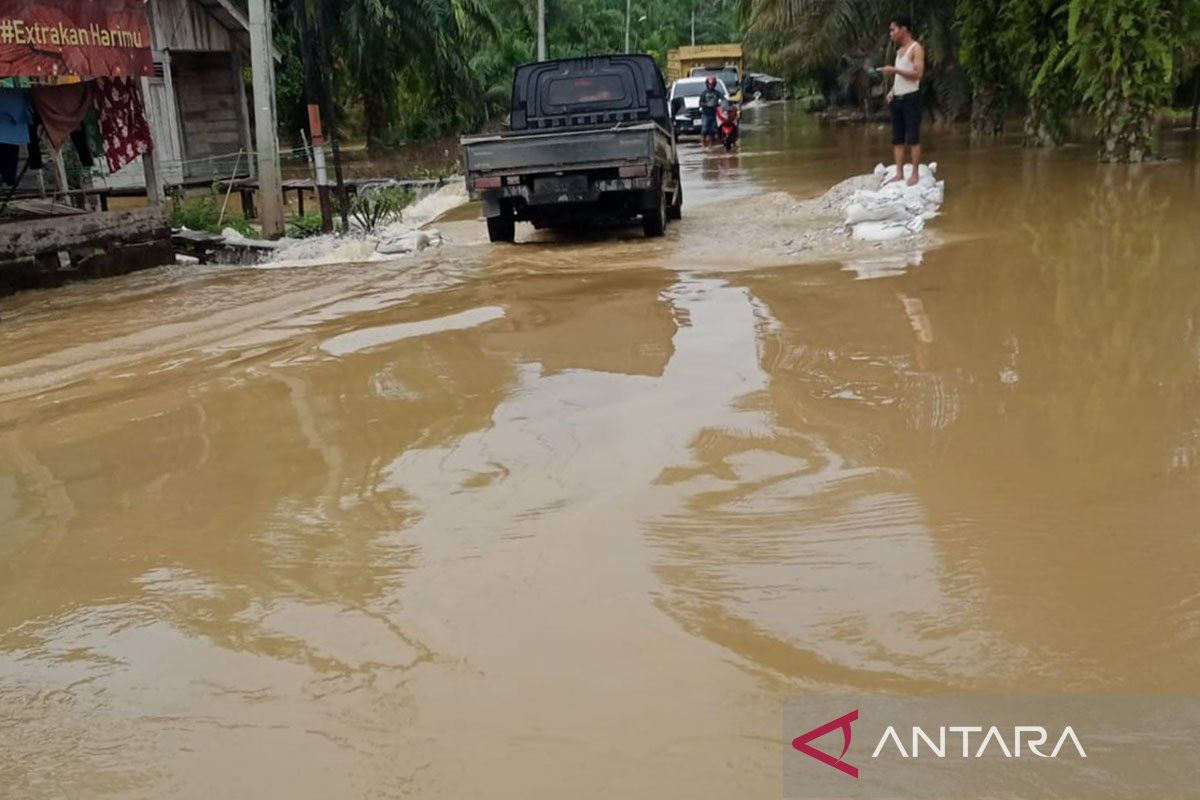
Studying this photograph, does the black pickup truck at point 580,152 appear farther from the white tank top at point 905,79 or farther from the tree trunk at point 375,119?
the tree trunk at point 375,119

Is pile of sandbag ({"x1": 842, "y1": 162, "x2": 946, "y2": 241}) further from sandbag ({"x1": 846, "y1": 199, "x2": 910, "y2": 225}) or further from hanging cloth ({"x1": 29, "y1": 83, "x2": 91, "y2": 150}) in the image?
hanging cloth ({"x1": 29, "y1": 83, "x2": 91, "y2": 150})

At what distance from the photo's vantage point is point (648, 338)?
6.96 metres

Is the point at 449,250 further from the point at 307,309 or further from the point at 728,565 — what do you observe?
the point at 728,565

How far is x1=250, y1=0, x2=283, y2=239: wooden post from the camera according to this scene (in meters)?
13.9

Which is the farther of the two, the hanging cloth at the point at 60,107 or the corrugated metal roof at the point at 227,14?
the corrugated metal roof at the point at 227,14

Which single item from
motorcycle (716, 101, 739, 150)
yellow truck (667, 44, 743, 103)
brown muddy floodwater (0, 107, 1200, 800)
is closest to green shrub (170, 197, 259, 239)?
brown muddy floodwater (0, 107, 1200, 800)

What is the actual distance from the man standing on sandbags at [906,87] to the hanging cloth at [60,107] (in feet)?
28.8

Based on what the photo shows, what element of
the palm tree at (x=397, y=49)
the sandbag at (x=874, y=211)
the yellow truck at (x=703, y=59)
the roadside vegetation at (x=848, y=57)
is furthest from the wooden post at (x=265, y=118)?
the yellow truck at (x=703, y=59)

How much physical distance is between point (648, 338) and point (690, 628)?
12.6 feet

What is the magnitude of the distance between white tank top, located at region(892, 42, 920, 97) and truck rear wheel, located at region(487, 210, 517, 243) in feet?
13.8

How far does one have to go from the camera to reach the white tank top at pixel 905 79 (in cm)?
1068

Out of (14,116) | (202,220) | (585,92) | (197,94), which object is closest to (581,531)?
(585,92)

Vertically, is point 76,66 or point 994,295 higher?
point 76,66

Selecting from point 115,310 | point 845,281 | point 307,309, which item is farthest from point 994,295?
point 115,310
